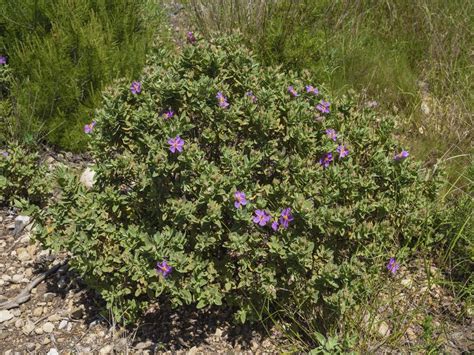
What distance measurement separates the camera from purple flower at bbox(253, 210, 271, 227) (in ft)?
7.13

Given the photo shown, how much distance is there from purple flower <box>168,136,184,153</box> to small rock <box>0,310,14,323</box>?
1.24 m

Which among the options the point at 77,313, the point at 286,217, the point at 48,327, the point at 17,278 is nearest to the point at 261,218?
the point at 286,217

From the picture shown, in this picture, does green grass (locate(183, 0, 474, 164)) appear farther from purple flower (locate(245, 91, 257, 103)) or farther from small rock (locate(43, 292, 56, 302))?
small rock (locate(43, 292, 56, 302))

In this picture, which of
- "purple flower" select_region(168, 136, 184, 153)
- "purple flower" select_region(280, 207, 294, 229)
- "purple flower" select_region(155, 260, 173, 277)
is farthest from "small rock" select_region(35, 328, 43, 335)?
"purple flower" select_region(280, 207, 294, 229)

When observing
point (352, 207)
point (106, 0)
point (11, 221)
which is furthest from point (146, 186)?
point (106, 0)

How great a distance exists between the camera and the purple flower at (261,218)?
2.17 m

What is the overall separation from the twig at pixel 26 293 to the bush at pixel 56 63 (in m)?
0.97

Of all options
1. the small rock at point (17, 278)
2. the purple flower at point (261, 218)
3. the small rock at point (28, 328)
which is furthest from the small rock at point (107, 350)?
the purple flower at point (261, 218)

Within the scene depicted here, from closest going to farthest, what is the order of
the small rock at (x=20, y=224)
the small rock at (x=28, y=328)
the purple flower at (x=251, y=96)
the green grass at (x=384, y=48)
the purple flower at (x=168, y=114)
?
the purple flower at (x=168, y=114), the purple flower at (x=251, y=96), the small rock at (x=28, y=328), the small rock at (x=20, y=224), the green grass at (x=384, y=48)

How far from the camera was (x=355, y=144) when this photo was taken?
2641 millimetres

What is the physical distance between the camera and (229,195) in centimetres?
216

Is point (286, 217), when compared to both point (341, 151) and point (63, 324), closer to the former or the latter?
point (341, 151)

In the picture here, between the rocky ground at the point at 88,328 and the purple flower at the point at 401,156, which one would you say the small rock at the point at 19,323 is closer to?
the rocky ground at the point at 88,328

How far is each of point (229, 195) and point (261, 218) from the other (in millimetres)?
164
